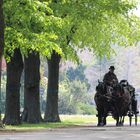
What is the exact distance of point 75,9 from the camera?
32.9 metres

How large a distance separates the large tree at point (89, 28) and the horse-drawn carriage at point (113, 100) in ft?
8.46

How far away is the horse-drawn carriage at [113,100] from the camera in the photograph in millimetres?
30547

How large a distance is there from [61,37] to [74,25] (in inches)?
134

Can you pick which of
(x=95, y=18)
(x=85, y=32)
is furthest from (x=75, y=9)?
(x=85, y=32)

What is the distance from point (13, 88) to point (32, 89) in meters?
3.67

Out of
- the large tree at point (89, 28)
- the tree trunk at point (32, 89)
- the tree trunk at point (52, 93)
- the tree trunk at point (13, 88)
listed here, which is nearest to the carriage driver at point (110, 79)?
the large tree at point (89, 28)

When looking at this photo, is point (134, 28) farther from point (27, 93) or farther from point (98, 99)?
point (98, 99)

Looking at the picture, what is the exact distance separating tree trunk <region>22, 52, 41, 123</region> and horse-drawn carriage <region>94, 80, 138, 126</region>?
474 centimetres

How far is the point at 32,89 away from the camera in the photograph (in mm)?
35656

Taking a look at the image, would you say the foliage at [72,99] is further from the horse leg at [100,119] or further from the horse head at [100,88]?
the horse head at [100,88]

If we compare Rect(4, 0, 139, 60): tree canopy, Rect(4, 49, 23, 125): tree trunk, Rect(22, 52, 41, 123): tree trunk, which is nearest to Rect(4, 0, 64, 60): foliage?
Rect(4, 0, 139, 60): tree canopy

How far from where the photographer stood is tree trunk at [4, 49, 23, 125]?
31.8 m

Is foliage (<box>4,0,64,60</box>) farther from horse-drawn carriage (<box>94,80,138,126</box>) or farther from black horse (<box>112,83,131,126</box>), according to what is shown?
black horse (<box>112,83,131,126</box>)

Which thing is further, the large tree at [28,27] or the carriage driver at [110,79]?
the carriage driver at [110,79]
